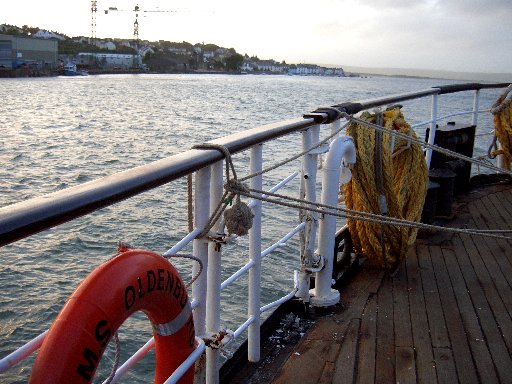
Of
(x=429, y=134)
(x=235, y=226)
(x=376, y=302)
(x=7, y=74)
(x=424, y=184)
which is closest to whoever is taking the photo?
(x=235, y=226)

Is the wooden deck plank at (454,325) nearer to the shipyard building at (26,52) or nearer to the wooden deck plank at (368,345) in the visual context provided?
the wooden deck plank at (368,345)

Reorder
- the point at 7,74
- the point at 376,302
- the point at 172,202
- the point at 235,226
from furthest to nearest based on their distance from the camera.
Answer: the point at 7,74 < the point at 172,202 < the point at 376,302 < the point at 235,226

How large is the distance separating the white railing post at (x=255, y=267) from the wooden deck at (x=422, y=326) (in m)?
0.15

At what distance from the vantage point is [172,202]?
1079 cm

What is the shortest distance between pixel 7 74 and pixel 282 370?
7842 cm

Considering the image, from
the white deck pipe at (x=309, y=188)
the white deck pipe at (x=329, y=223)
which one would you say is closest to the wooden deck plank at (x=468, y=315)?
the white deck pipe at (x=329, y=223)

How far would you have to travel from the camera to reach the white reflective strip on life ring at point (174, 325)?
4.47 feet

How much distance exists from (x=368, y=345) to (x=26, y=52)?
89.1 meters

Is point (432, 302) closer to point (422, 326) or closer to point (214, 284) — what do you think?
point (422, 326)

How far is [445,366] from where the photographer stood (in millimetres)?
2311

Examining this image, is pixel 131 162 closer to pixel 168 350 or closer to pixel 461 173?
pixel 461 173

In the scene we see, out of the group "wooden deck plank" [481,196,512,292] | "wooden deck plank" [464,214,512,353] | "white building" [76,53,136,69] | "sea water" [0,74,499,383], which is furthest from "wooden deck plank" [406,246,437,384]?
"white building" [76,53,136,69]

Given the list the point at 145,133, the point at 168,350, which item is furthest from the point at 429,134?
the point at 145,133

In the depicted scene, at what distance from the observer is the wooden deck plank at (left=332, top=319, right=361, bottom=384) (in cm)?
221
